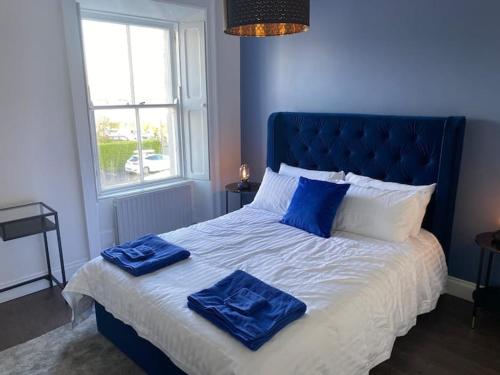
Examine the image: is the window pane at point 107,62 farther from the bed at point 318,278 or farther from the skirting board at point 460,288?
the skirting board at point 460,288

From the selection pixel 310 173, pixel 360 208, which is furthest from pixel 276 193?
pixel 360 208

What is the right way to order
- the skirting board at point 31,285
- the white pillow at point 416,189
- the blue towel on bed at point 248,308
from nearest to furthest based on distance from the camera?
the blue towel on bed at point 248,308
the white pillow at point 416,189
the skirting board at point 31,285

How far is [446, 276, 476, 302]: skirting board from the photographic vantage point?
2.79m

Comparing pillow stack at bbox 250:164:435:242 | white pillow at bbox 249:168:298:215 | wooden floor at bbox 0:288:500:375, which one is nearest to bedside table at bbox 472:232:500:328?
wooden floor at bbox 0:288:500:375

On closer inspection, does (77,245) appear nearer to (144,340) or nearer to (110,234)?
(110,234)

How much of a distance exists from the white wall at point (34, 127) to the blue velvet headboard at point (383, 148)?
1809 millimetres

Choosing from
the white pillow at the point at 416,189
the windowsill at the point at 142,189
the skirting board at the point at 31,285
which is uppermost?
the white pillow at the point at 416,189

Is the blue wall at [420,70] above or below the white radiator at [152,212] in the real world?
above

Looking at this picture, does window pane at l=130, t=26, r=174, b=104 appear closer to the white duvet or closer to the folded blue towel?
the white duvet

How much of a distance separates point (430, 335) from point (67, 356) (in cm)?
226

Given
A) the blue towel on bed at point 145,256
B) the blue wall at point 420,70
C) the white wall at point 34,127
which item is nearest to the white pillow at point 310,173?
the blue wall at point 420,70

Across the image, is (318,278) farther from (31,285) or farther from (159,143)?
(159,143)

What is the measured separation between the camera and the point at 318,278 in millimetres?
2070

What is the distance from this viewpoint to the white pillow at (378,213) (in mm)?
2537
